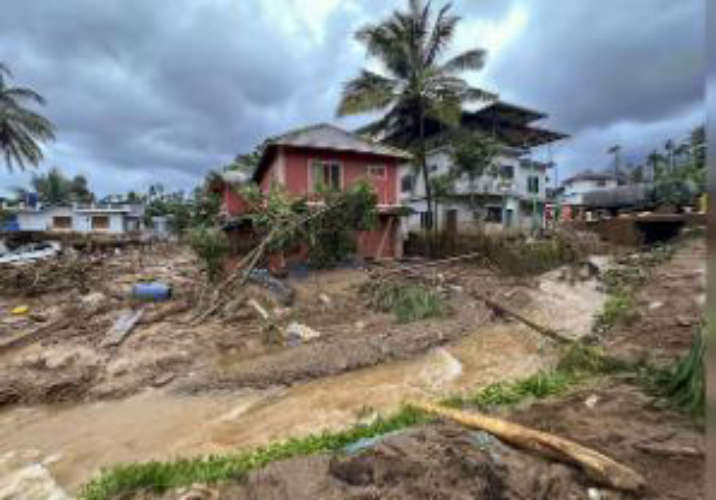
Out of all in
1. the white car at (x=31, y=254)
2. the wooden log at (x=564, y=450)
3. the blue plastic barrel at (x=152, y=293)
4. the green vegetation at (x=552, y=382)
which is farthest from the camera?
the white car at (x=31, y=254)

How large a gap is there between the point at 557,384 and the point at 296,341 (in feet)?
17.9

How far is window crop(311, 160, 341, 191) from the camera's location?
18.4 metres

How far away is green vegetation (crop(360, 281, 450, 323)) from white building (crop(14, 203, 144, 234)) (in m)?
33.9

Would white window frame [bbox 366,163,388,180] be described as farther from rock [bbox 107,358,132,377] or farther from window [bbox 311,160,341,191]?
rock [bbox 107,358,132,377]

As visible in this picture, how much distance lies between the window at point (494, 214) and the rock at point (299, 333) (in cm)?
1695

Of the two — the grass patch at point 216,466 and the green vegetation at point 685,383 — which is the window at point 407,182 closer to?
the green vegetation at point 685,383

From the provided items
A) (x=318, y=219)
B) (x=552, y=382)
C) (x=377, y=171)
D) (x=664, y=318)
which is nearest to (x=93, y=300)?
(x=318, y=219)

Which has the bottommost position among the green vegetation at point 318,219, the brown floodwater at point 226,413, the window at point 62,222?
the brown floodwater at point 226,413

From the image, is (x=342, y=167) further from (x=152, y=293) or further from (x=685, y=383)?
(x=685, y=383)

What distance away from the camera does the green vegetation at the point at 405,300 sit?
1158cm

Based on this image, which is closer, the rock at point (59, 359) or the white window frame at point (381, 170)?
the rock at point (59, 359)

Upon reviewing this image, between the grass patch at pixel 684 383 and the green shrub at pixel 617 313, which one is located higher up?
the grass patch at pixel 684 383

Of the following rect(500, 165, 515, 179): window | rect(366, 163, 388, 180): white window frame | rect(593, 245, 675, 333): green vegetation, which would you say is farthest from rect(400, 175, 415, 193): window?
rect(593, 245, 675, 333): green vegetation

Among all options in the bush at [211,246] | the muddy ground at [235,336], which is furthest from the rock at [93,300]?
the bush at [211,246]
